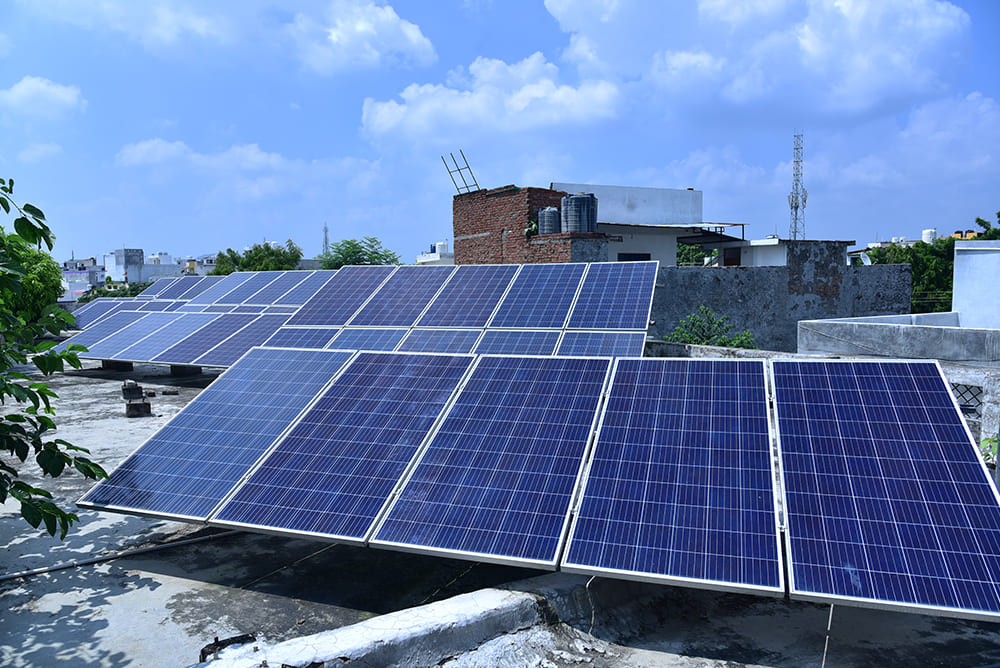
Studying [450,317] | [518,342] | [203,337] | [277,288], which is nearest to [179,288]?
[277,288]

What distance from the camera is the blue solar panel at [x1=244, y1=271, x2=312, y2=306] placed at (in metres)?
20.2

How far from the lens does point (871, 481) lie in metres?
5.37

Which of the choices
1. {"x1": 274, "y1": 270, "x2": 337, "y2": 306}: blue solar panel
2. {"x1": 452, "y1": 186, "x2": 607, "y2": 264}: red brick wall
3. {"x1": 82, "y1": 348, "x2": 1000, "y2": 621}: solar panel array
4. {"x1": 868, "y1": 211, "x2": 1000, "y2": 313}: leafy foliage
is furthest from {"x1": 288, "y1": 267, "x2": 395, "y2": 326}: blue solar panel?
{"x1": 868, "y1": 211, "x2": 1000, "y2": 313}: leafy foliage

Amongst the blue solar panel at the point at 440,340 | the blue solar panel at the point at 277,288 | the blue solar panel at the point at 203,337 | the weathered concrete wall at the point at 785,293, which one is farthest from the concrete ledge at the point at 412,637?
the blue solar panel at the point at 277,288

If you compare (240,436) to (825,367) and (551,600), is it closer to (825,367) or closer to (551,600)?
(551,600)

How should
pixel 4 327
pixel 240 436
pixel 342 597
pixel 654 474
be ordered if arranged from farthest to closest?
pixel 240 436 → pixel 342 597 → pixel 654 474 → pixel 4 327

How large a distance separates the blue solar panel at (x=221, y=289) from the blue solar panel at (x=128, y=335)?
42.4 inches

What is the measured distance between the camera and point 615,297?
42.5ft

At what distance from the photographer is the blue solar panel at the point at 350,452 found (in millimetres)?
6172

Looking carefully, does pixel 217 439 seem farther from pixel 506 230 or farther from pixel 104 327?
pixel 104 327

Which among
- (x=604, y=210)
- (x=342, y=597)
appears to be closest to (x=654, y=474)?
(x=342, y=597)

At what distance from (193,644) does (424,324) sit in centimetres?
855

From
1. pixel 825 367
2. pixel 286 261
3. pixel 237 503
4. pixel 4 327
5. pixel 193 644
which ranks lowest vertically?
pixel 193 644

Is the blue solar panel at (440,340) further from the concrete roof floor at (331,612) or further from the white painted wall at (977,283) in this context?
the white painted wall at (977,283)
